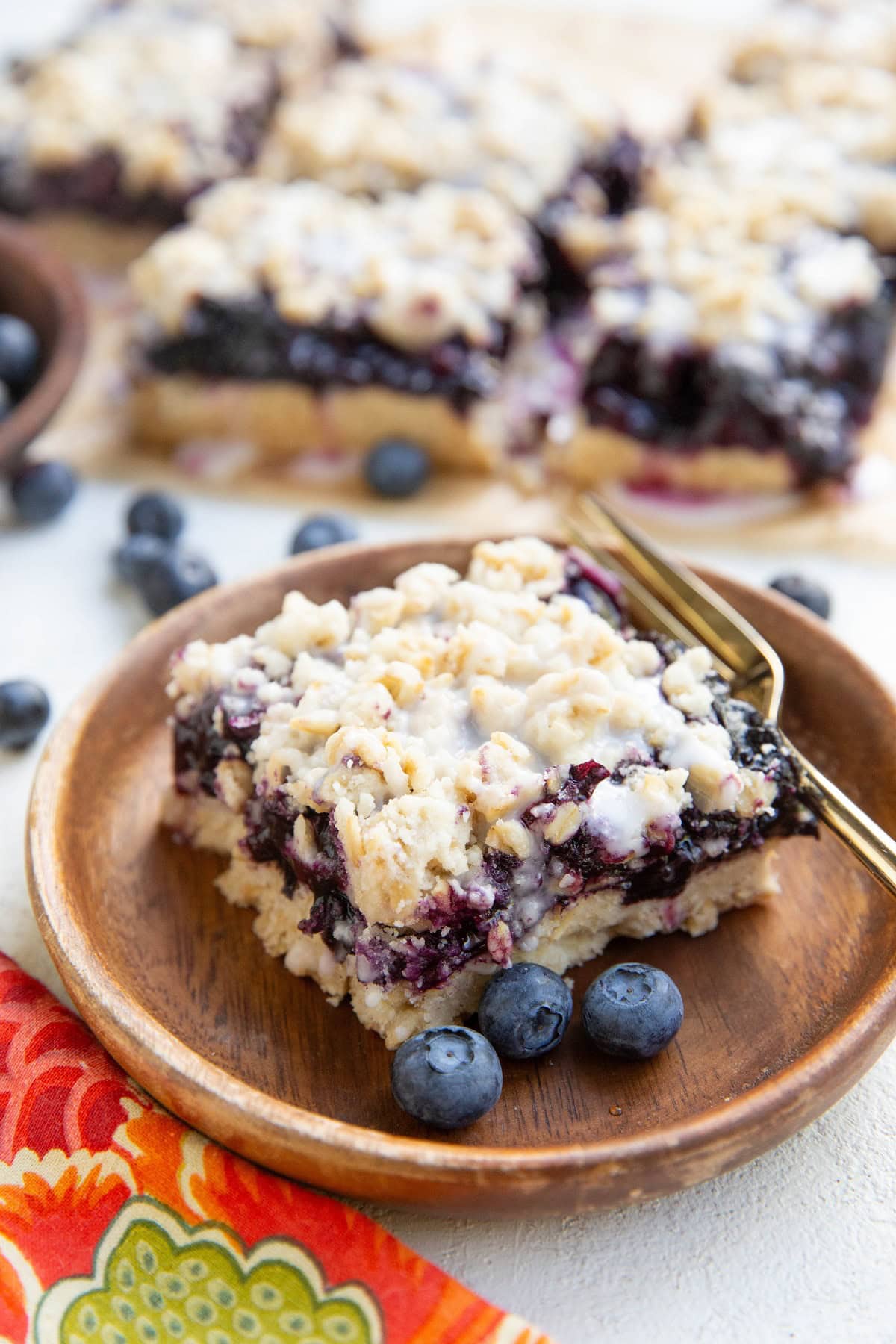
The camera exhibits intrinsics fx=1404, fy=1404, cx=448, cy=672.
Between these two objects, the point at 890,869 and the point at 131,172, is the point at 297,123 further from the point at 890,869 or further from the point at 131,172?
the point at 890,869

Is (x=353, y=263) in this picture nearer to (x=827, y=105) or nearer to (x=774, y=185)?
(x=774, y=185)

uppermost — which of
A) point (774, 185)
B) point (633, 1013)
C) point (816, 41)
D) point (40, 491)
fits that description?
point (816, 41)

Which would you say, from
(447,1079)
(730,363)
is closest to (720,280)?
(730,363)

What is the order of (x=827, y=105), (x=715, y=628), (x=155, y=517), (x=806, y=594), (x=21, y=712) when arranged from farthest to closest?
(x=827, y=105), (x=155, y=517), (x=806, y=594), (x=21, y=712), (x=715, y=628)

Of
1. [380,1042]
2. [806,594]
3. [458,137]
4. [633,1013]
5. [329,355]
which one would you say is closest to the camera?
[633,1013]

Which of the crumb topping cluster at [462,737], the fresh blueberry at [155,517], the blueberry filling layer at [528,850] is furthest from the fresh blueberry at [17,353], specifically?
the blueberry filling layer at [528,850]
